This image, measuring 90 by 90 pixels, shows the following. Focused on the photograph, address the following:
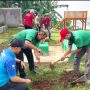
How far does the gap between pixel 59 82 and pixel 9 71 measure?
11.1 ft

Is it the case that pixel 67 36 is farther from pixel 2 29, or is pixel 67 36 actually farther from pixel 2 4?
pixel 2 4

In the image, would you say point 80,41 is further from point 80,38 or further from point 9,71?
point 9,71

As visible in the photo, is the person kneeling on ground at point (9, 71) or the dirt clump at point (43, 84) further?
the dirt clump at point (43, 84)

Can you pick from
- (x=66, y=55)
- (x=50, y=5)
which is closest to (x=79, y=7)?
(x=50, y=5)

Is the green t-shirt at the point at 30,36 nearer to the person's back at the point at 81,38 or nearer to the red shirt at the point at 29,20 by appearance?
the person's back at the point at 81,38

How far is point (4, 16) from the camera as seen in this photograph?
24859 mm

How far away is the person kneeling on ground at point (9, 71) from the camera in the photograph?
5812 millimetres

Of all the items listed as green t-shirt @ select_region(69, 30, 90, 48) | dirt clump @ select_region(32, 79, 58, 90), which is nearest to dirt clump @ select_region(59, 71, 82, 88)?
dirt clump @ select_region(32, 79, 58, 90)

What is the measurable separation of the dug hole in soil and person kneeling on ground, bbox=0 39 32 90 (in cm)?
258

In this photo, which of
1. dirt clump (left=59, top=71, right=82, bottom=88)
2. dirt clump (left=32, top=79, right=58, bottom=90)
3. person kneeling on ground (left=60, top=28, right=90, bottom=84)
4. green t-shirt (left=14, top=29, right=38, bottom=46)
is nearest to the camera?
person kneeling on ground (left=60, top=28, right=90, bottom=84)

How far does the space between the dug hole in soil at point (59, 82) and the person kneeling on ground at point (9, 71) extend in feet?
8.46

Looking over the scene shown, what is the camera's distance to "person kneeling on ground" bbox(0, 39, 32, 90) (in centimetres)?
581

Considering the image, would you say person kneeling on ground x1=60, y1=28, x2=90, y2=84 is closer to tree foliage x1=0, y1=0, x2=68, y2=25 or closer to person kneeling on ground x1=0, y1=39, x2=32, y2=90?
person kneeling on ground x1=0, y1=39, x2=32, y2=90

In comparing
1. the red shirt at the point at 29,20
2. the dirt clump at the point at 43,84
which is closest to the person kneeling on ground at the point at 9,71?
the dirt clump at the point at 43,84
